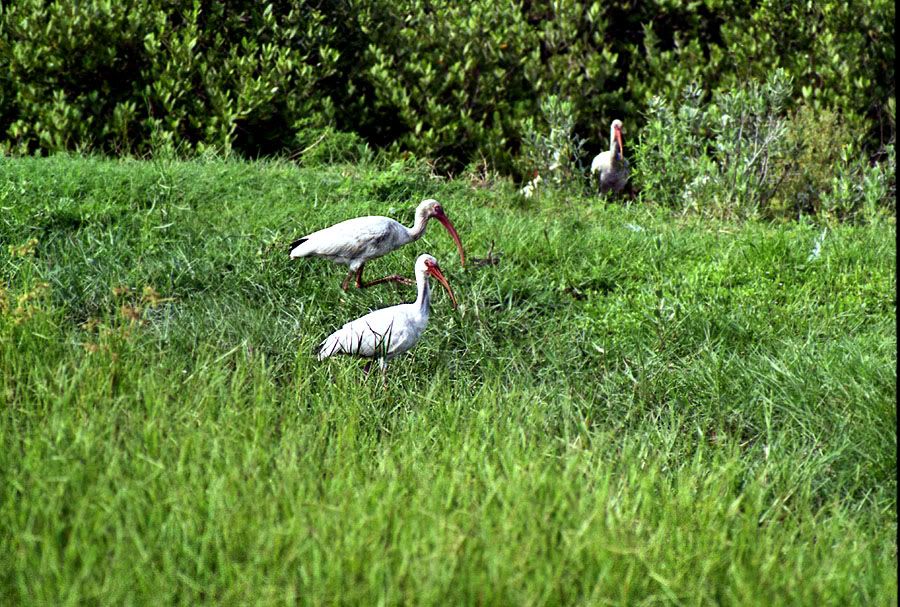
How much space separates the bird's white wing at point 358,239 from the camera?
17.9ft

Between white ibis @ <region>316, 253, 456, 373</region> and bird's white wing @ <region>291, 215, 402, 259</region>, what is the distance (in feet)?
1.50

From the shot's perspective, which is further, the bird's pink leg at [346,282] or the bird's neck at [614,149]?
the bird's neck at [614,149]

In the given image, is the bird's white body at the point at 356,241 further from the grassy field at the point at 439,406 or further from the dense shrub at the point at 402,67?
the dense shrub at the point at 402,67

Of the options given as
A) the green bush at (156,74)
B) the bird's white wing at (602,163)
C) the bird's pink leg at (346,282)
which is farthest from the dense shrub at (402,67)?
the bird's pink leg at (346,282)

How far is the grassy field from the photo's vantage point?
312cm

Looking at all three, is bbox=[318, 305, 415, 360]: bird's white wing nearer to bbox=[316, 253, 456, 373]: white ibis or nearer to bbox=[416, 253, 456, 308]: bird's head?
bbox=[316, 253, 456, 373]: white ibis

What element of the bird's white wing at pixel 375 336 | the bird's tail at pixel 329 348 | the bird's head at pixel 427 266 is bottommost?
the bird's tail at pixel 329 348

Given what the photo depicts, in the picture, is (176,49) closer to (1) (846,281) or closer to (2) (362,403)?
(2) (362,403)

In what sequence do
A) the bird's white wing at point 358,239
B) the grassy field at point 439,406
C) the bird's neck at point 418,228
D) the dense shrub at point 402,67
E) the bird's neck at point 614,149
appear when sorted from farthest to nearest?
the bird's neck at point 614,149
the dense shrub at point 402,67
the bird's neck at point 418,228
the bird's white wing at point 358,239
the grassy field at point 439,406

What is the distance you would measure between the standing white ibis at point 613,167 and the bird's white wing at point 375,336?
424 centimetres

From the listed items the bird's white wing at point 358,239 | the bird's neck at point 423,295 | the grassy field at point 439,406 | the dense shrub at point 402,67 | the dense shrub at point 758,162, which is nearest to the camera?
the grassy field at point 439,406

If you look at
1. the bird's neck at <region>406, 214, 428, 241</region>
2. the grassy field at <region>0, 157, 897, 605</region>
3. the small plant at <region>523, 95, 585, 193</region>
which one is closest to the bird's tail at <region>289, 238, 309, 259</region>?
the grassy field at <region>0, 157, 897, 605</region>

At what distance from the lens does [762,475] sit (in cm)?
379

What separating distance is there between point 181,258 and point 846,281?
3.89m
